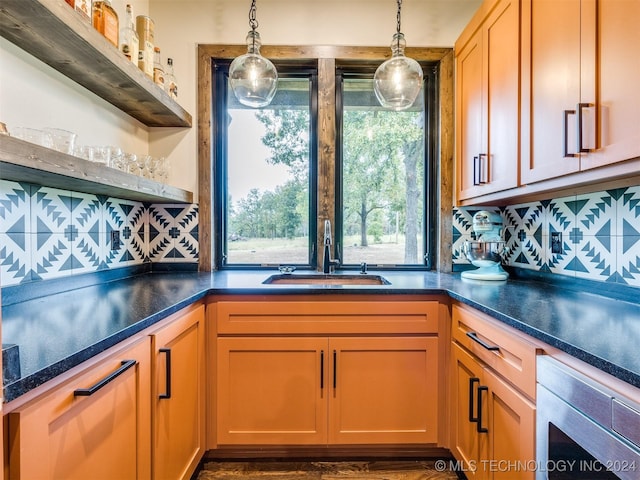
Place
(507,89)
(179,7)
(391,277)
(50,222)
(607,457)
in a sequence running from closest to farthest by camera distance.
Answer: (607,457) → (50,222) → (507,89) → (391,277) → (179,7)

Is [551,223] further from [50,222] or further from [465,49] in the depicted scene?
[50,222]

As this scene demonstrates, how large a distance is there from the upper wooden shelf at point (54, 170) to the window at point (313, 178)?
2.46 ft

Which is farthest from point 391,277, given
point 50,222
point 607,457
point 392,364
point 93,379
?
point 50,222

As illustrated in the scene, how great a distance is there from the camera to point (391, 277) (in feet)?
6.78

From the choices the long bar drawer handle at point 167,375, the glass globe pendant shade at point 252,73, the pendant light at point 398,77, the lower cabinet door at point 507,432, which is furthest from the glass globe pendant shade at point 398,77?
the long bar drawer handle at point 167,375

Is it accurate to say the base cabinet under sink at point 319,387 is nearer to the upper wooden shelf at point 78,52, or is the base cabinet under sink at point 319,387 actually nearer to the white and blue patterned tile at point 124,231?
the white and blue patterned tile at point 124,231

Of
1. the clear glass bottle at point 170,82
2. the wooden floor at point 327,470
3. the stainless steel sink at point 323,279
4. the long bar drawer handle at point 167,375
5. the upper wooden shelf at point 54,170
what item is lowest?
the wooden floor at point 327,470

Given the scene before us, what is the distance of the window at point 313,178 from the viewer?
2363 mm

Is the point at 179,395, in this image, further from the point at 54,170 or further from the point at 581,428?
the point at 581,428

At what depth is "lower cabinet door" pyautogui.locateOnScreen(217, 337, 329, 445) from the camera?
168 cm

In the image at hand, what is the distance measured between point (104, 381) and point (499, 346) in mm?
1213

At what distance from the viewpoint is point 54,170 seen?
3.47ft

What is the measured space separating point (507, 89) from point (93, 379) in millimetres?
1918

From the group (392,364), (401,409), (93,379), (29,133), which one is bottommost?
(401,409)
